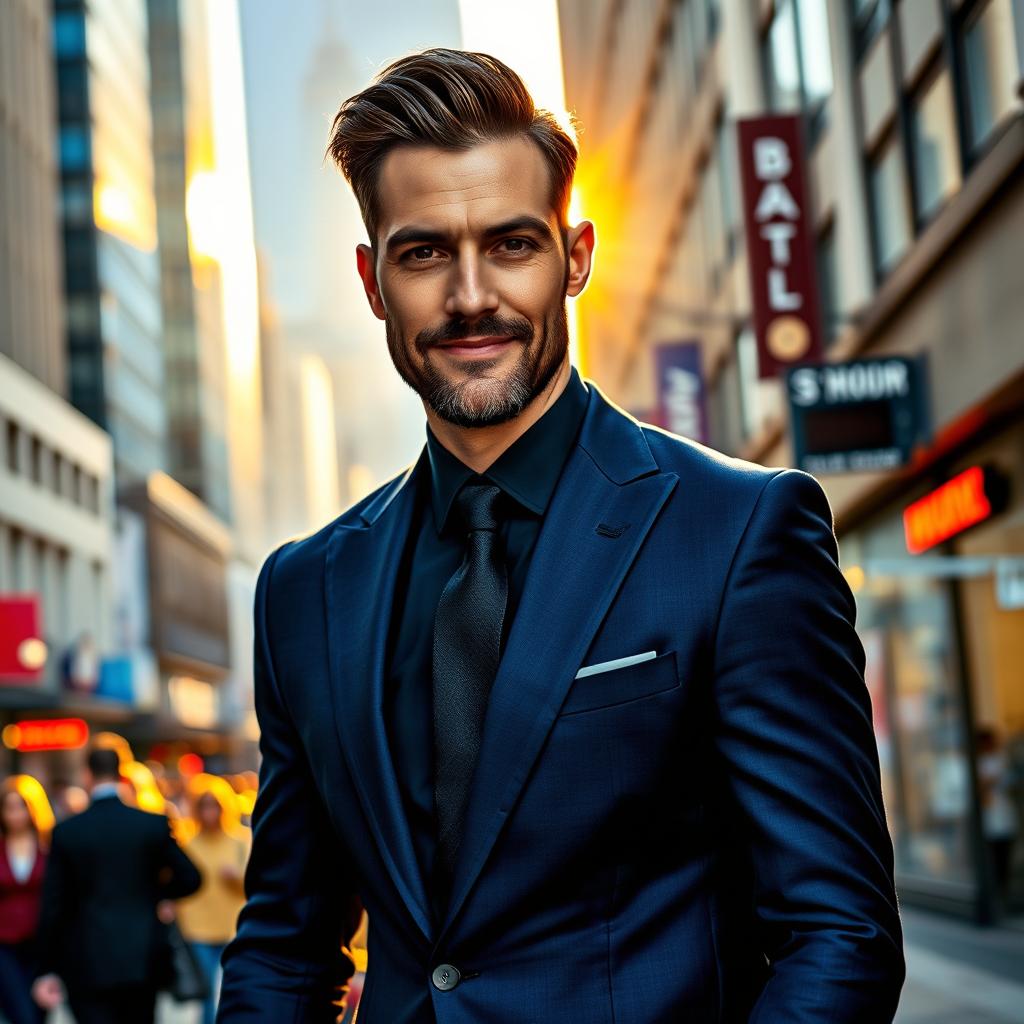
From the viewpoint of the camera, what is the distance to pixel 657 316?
125 feet

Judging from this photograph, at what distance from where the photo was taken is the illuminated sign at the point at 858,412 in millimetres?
15438

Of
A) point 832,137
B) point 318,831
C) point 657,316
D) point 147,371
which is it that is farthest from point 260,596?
point 147,371

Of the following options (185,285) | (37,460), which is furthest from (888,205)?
(185,285)

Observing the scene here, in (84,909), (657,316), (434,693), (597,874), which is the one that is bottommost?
(84,909)

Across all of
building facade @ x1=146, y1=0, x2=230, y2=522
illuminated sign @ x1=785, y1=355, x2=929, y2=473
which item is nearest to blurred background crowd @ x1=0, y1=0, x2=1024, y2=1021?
illuminated sign @ x1=785, y1=355, x2=929, y2=473

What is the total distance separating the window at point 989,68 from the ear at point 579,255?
10595 millimetres

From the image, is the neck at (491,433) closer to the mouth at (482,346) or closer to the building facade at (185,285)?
the mouth at (482,346)

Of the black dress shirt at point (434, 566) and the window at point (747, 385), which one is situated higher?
the window at point (747, 385)

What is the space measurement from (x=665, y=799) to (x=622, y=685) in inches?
5.8

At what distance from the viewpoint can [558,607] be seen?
217 centimetres

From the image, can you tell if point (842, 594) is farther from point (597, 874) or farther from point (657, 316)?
point (657, 316)

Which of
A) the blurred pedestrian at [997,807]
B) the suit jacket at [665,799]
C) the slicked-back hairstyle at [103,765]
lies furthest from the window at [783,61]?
the suit jacket at [665,799]

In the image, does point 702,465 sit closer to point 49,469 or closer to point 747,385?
point 747,385

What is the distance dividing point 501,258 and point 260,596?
68cm
